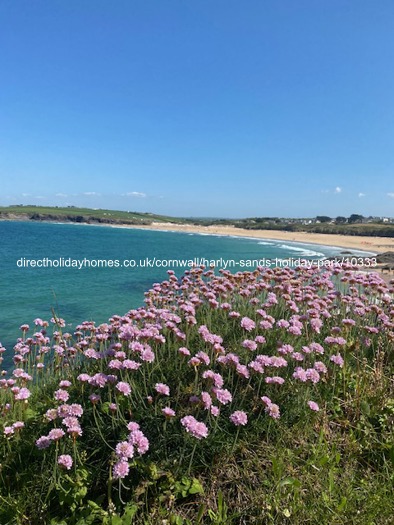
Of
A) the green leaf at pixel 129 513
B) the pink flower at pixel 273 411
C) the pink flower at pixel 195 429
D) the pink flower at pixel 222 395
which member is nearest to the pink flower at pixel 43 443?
the green leaf at pixel 129 513

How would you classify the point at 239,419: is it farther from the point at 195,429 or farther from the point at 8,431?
the point at 8,431

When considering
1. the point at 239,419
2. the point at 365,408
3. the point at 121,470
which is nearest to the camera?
the point at 121,470

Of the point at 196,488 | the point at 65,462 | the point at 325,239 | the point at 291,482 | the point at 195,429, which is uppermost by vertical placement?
the point at 325,239

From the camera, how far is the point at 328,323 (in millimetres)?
5066

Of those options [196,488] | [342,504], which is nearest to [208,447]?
[196,488]

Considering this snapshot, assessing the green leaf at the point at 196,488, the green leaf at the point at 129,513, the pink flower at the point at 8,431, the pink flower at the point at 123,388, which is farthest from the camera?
the pink flower at the point at 8,431

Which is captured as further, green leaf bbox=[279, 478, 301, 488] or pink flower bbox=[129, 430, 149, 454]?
green leaf bbox=[279, 478, 301, 488]

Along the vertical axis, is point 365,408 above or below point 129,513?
above

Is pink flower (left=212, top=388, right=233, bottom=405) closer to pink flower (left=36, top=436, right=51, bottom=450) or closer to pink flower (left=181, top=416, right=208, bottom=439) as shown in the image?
pink flower (left=181, top=416, right=208, bottom=439)

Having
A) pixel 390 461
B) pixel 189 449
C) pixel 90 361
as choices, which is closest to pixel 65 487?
pixel 189 449

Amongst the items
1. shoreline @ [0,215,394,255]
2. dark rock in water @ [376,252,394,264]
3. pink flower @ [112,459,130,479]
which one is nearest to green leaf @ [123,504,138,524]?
pink flower @ [112,459,130,479]

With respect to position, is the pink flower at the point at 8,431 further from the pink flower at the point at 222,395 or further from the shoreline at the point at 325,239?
the shoreline at the point at 325,239

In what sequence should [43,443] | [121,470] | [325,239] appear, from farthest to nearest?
[325,239], [43,443], [121,470]

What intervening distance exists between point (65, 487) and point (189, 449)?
2.93ft
